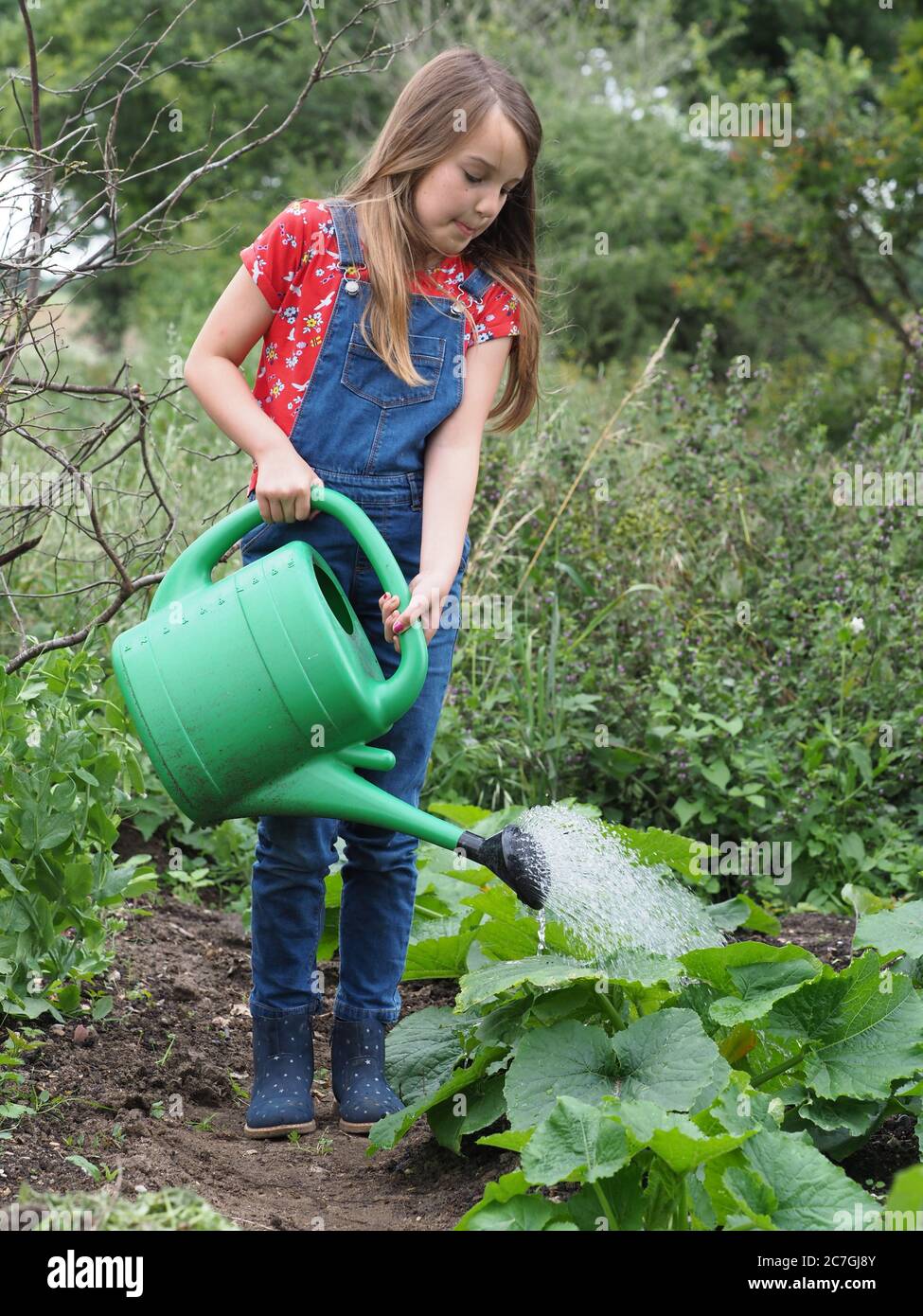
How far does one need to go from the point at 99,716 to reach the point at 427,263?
100cm

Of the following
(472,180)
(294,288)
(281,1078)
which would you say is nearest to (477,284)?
(472,180)

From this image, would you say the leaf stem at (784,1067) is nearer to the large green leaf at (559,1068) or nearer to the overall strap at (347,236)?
the large green leaf at (559,1068)

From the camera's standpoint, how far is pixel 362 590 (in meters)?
2.03

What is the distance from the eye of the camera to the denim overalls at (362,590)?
201 cm

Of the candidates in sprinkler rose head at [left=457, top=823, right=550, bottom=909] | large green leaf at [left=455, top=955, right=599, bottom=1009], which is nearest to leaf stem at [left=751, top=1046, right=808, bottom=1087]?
large green leaf at [left=455, top=955, right=599, bottom=1009]

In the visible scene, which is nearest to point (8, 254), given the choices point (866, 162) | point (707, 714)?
point (707, 714)

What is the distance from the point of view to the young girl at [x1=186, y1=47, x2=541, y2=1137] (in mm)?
1978

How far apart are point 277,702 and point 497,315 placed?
0.72m

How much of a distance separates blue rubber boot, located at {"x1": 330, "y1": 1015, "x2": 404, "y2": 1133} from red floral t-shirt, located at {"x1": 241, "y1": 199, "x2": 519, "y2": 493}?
88cm

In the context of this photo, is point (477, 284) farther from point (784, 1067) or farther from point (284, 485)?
point (784, 1067)

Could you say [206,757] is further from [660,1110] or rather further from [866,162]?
[866,162]

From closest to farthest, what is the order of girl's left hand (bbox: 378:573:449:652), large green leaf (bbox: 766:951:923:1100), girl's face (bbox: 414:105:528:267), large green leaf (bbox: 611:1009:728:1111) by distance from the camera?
large green leaf (bbox: 611:1009:728:1111)
large green leaf (bbox: 766:951:923:1100)
girl's left hand (bbox: 378:573:449:652)
girl's face (bbox: 414:105:528:267)

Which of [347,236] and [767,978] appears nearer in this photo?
[767,978]

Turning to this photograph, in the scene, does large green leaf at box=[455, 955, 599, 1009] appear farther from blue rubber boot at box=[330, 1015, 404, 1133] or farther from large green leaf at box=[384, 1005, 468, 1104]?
blue rubber boot at box=[330, 1015, 404, 1133]
